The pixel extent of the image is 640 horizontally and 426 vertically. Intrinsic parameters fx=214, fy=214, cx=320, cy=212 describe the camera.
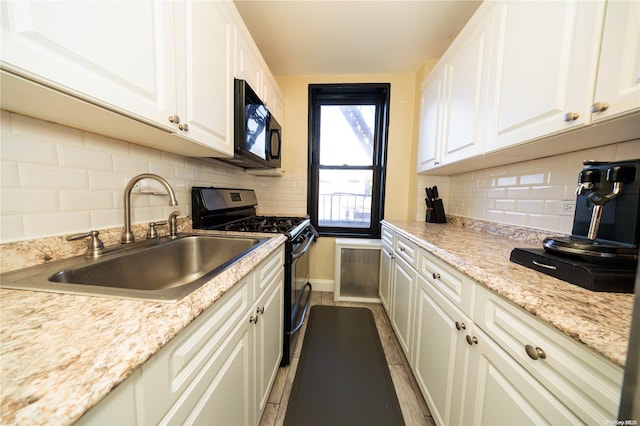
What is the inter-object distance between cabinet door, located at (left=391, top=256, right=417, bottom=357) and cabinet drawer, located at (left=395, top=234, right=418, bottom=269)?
4 centimetres

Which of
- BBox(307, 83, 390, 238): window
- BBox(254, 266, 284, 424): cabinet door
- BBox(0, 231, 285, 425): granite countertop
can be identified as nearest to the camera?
BBox(0, 231, 285, 425): granite countertop

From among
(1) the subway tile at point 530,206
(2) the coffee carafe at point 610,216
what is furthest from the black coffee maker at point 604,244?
(1) the subway tile at point 530,206

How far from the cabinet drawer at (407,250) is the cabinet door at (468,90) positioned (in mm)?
677

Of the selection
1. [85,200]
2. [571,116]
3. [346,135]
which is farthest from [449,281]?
[346,135]

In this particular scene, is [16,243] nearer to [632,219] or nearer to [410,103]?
[632,219]

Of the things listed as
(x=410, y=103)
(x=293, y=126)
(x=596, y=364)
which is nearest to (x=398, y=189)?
(x=410, y=103)

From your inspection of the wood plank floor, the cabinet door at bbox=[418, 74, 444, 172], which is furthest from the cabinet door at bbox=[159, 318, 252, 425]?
the cabinet door at bbox=[418, 74, 444, 172]

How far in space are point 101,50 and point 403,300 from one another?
189 cm

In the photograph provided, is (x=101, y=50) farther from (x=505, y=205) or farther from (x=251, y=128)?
(x=505, y=205)

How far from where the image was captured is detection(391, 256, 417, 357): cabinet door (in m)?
1.39

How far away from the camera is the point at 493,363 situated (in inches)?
27.6

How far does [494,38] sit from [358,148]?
1596 millimetres

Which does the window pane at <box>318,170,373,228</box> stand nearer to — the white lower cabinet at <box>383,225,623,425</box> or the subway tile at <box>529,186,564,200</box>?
the white lower cabinet at <box>383,225,623,425</box>

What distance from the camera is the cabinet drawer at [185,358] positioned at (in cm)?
42
